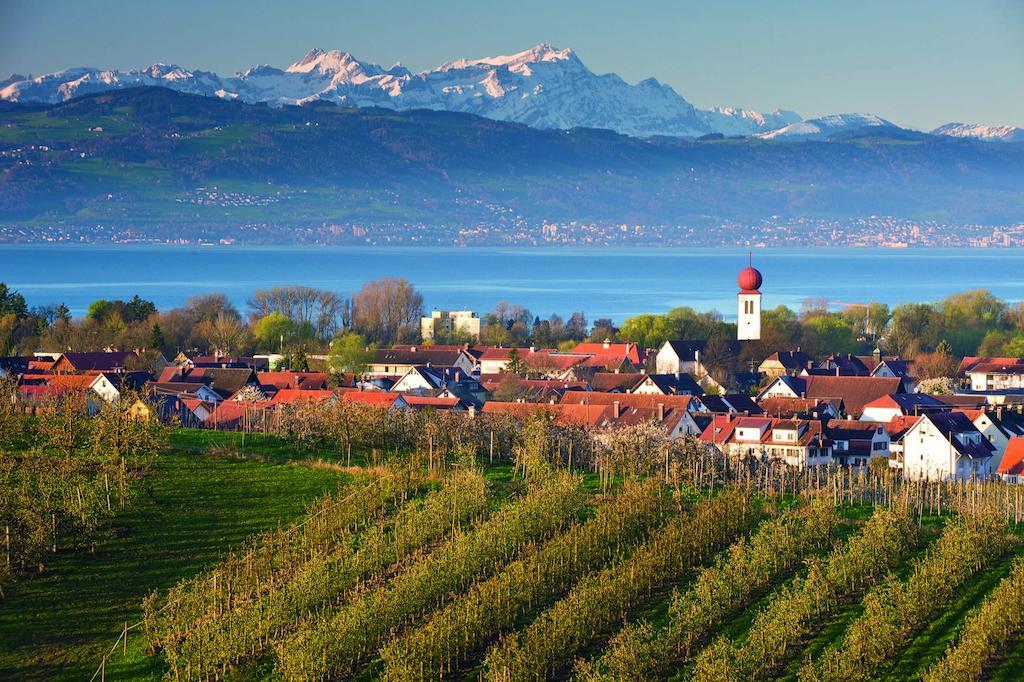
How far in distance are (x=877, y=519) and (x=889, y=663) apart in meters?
6.71

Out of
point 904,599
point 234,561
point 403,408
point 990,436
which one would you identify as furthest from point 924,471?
point 234,561

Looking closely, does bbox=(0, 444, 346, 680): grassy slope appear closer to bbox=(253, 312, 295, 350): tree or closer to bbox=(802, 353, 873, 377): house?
bbox=(802, 353, 873, 377): house

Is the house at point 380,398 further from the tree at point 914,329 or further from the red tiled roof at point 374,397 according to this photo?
the tree at point 914,329

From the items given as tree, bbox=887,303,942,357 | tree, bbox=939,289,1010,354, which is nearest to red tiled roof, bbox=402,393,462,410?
tree, bbox=887,303,942,357

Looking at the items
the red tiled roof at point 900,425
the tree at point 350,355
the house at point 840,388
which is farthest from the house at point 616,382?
the red tiled roof at point 900,425

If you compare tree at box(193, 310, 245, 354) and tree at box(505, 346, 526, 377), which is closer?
tree at box(505, 346, 526, 377)

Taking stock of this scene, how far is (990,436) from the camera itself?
148ft

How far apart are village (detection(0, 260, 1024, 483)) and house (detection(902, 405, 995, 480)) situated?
0.13ft

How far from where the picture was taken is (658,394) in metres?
49.8

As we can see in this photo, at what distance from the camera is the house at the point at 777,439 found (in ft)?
137

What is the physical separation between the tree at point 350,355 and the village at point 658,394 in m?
0.26

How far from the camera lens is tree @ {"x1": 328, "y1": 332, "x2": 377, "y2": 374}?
63875 mm

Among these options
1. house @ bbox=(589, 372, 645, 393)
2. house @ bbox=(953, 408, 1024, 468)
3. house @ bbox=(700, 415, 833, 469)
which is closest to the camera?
house @ bbox=(700, 415, 833, 469)

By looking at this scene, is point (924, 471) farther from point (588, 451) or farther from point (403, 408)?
point (403, 408)
